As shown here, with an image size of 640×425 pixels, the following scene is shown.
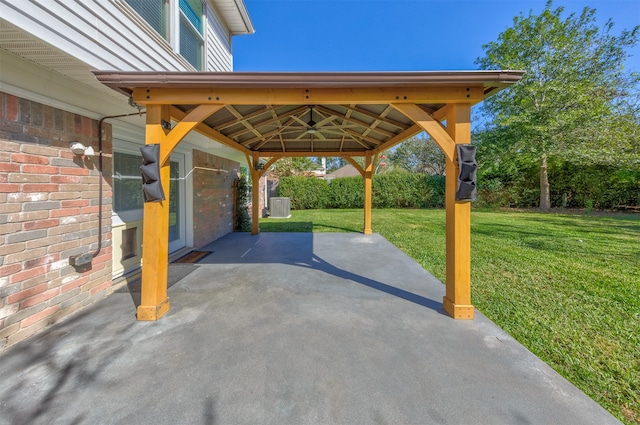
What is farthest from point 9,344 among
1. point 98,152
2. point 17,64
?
point 17,64

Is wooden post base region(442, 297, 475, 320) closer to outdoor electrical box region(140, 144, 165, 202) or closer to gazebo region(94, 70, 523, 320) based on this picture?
gazebo region(94, 70, 523, 320)

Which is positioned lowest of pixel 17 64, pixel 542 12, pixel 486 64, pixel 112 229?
pixel 112 229

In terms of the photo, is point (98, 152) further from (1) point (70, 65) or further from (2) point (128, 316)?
(2) point (128, 316)

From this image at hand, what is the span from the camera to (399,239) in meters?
7.61

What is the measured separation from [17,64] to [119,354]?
2761 millimetres

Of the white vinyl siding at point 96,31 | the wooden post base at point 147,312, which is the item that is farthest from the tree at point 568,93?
the wooden post base at point 147,312

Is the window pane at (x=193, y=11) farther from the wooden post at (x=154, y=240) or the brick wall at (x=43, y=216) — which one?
the wooden post at (x=154, y=240)

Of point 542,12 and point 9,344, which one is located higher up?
point 542,12

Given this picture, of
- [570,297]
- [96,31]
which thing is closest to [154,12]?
[96,31]

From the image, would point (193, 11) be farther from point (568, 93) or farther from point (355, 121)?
point (568, 93)

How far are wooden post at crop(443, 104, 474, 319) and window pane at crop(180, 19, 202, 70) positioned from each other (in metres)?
4.89

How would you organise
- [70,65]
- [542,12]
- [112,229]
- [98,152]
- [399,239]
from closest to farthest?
1. [70,65]
2. [98,152]
3. [112,229]
4. [399,239]
5. [542,12]

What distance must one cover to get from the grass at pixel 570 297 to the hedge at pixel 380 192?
30.1 feet

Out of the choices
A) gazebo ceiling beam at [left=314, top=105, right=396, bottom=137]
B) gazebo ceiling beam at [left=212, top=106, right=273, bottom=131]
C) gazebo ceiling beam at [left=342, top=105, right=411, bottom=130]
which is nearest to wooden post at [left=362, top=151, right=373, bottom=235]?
gazebo ceiling beam at [left=314, top=105, right=396, bottom=137]
